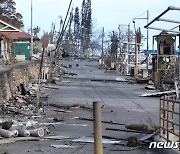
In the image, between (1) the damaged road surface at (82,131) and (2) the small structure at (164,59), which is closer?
(1) the damaged road surface at (82,131)

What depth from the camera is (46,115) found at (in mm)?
19891

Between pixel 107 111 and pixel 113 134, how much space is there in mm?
7190

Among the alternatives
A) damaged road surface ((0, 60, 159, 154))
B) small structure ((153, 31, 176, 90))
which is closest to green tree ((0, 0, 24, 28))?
small structure ((153, 31, 176, 90))

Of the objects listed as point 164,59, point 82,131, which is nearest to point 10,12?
point 164,59

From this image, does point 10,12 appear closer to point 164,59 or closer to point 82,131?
point 164,59

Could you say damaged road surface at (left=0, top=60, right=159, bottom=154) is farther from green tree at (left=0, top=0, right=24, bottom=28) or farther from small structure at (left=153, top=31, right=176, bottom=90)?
green tree at (left=0, top=0, right=24, bottom=28)

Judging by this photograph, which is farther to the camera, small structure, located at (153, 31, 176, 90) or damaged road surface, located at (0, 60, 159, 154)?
small structure, located at (153, 31, 176, 90)

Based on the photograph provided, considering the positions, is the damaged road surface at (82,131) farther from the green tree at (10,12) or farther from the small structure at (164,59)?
the green tree at (10,12)

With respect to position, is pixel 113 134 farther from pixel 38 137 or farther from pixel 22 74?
pixel 22 74

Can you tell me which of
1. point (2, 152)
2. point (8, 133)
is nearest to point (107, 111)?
point (8, 133)

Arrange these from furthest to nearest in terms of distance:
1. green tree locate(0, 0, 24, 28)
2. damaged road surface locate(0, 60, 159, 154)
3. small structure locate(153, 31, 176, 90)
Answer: green tree locate(0, 0, 24, 28) → small structure locate(153, 31, 176, 90) → damaged road surface locate(0, 60, 159, 154)

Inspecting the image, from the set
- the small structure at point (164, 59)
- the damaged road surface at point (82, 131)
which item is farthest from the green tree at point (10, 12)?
the damaged road surface at point (82, 131)

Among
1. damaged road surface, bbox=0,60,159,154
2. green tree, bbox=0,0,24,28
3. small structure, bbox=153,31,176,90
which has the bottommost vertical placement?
damaged road surface, bbox=0,60,159,154

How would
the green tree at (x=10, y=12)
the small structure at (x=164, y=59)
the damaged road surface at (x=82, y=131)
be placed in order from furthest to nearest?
the green tree at (x=10, y=12), the small structure at (x=164, y=59), the damaged road surface at (x=82, y=131)
